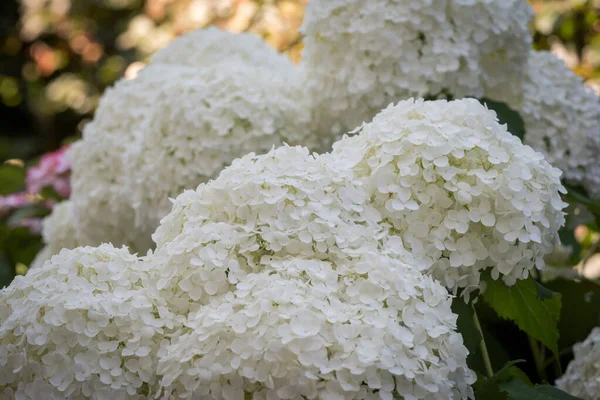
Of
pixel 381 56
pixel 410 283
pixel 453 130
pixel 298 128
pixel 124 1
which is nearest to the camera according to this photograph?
pixel 410 283

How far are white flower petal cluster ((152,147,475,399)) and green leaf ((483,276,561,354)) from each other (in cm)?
14

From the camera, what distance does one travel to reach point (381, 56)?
1557mm

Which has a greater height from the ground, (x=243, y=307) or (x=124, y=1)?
(x=243, y=307)

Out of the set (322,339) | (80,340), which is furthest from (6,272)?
(322,339)

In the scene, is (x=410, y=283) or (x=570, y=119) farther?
(x=570, y=119)

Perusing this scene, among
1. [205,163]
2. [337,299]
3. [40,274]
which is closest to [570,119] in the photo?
[205,163]

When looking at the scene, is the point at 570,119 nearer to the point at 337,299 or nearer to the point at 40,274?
the point at 337,299

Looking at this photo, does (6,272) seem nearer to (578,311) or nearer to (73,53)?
(578,311)

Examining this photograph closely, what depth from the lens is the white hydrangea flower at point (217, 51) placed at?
6.87 ft

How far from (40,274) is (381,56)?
2.86 ft

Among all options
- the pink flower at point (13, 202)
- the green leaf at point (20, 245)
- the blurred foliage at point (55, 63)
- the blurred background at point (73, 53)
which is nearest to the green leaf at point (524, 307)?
the blurred background at point (73, 53)

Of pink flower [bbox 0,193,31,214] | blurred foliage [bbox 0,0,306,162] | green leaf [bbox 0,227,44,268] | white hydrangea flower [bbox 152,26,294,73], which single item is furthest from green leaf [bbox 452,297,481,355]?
blurred foliage [bbox 0,0,306,162]

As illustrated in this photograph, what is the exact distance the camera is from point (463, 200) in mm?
1123

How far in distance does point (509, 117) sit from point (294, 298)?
84 cm
